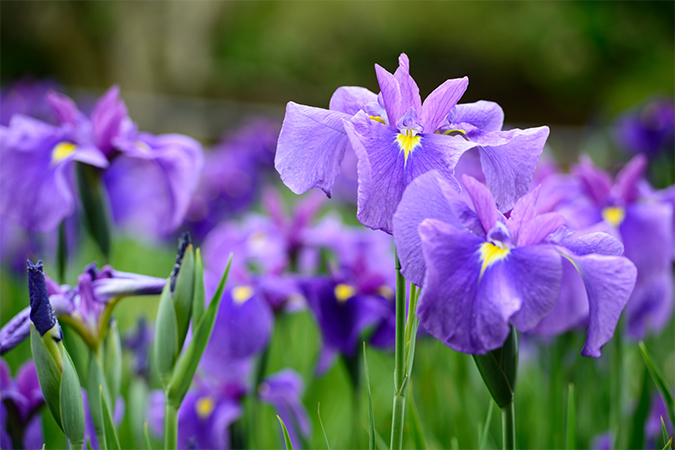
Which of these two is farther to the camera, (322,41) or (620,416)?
(322,41)

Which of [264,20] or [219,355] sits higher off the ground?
[264,20]

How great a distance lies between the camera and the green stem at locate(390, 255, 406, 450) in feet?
1.80

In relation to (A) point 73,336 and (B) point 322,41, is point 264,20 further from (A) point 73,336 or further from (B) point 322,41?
(A) point 73,336

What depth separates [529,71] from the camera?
33.1 ft

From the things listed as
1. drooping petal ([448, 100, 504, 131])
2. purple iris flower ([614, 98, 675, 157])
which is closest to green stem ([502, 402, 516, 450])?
drooping petal ([448, 100, 504, 131])

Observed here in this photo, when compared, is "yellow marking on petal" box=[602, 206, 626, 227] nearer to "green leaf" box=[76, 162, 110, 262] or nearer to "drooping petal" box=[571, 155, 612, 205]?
"drooping petal" box=[571, 155, 612, 205]

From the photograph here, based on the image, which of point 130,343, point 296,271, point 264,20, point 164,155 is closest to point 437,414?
point 296,271

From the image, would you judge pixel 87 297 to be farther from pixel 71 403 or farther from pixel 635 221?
pixel 635 221

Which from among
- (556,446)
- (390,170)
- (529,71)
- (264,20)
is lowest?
(556,446)

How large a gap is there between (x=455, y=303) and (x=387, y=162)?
156 millimetres

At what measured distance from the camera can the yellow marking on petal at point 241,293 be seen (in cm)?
93

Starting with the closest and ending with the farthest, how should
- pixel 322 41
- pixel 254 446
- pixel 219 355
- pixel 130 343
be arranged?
pixel 219 355
pixel 254 446
pixel 130 343
pixel 322 41

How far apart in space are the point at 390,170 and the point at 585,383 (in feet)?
3.08

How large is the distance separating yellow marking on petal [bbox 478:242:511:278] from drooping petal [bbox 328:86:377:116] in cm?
23
